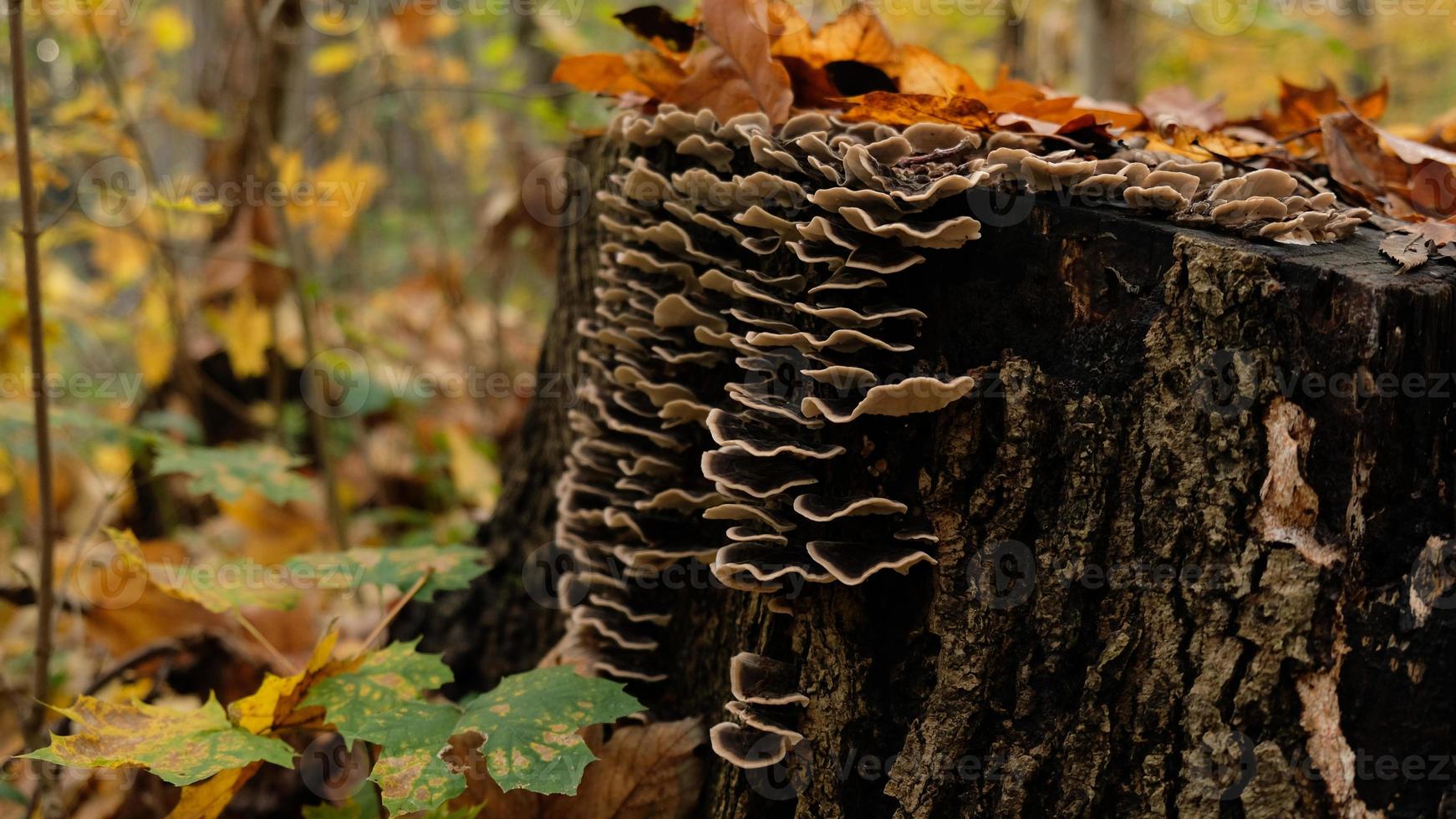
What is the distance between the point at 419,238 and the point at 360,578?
561 inches

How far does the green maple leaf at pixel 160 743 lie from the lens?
200 centimetres

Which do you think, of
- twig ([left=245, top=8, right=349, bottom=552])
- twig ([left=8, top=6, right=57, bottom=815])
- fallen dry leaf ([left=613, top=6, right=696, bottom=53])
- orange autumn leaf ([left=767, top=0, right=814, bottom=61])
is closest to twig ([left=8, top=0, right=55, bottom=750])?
twig ([left=8, top=6, right=57, bottom=815])

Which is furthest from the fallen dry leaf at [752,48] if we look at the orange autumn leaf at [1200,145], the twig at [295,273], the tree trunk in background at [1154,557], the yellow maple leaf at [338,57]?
the yellow maple leaf at [338,57]

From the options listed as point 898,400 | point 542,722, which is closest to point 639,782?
point 542,722

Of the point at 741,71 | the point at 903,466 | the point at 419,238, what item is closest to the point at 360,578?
the point at 903,466

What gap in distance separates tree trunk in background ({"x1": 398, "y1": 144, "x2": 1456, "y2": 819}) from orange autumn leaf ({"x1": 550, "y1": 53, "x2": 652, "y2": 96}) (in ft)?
4.14

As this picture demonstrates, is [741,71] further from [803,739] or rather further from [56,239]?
[56,239]

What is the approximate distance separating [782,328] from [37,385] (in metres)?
2.56

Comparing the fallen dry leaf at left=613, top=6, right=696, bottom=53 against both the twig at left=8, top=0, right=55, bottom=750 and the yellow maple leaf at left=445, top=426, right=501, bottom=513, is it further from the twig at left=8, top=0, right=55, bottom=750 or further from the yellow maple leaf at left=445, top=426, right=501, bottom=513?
the yellow maple leaf at left=445, top=426, right=501, bottom=513

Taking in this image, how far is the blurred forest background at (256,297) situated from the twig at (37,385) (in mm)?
144

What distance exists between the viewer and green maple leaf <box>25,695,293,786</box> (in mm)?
2002

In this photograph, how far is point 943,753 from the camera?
220cm

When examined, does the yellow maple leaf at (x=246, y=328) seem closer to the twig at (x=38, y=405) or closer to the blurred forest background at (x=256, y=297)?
the blurred forest background at (x=256, y=297)

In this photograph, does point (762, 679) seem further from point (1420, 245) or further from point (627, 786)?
point (1420, 245)
